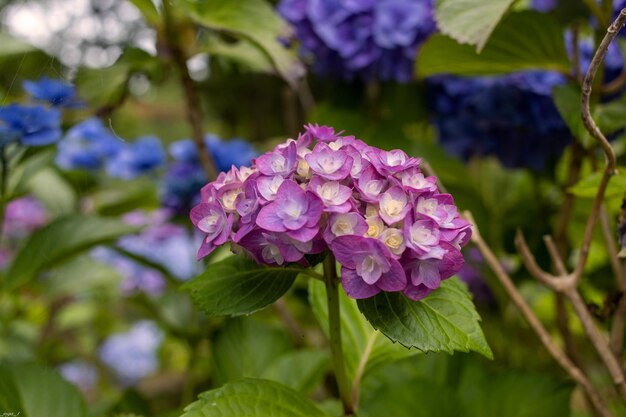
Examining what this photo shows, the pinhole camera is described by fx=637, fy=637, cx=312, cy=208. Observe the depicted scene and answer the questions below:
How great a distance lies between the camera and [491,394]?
77cm

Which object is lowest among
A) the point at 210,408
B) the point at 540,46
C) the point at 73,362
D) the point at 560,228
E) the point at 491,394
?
the point at 73,362

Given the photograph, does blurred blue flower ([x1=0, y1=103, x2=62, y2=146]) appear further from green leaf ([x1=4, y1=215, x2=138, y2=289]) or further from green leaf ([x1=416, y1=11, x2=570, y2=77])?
green leaf ([x1=416, y1=11, x2=570, y2=77])

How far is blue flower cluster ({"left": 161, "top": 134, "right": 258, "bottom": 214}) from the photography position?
41.8 inches

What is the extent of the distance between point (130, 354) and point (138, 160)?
708 mm

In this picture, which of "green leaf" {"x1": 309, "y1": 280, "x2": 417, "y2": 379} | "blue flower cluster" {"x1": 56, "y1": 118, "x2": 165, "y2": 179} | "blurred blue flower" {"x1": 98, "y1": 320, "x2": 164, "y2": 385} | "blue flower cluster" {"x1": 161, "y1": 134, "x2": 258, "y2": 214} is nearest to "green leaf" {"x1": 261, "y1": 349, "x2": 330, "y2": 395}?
"green leaf" {"x1": 309, "y1": 280, "x2": 417, "y2": 379}

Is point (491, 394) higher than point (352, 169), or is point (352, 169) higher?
point (352, 169)

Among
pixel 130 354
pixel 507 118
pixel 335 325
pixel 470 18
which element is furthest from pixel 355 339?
pixel 130 354

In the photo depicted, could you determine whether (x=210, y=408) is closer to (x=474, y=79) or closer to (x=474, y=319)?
(x=474, y=319)

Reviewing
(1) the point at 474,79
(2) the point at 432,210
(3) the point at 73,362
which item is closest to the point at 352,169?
(2) the point at 432,210

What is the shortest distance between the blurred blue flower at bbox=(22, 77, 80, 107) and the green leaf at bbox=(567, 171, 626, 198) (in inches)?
21.4

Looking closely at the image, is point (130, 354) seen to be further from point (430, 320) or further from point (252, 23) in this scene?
point (430, 320)

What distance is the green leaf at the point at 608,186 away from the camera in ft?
1.95

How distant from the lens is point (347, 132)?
1076mm

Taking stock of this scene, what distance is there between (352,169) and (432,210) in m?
0.06
